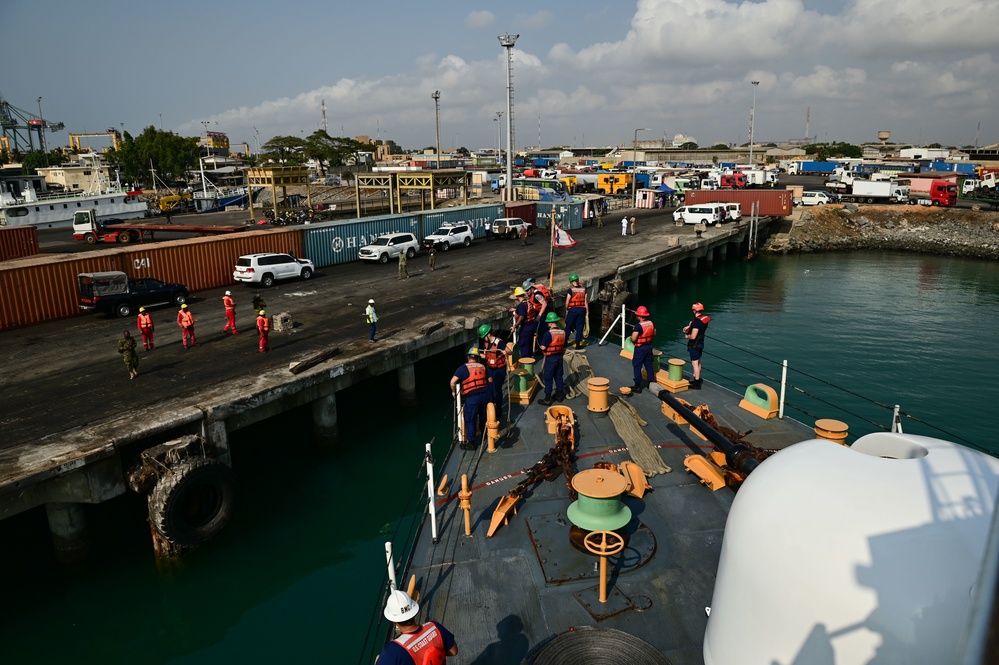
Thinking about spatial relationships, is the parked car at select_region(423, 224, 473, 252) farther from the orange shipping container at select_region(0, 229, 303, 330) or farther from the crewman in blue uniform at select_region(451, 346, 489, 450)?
the crewman in blue uniform at select_region(451, 346, 489, 450)

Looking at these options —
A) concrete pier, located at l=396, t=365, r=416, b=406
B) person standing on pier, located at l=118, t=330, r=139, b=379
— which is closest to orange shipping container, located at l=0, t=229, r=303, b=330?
person standing on pier, located at l=118, t=330, r=139, b=379

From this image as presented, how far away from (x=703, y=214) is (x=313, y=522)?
151 ft

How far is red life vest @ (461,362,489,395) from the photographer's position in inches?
444

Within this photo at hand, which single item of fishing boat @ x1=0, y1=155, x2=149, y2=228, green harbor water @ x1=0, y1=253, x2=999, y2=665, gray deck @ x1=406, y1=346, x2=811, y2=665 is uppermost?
fishing boat @ x1=0, y1=155, x2=149, y2=228

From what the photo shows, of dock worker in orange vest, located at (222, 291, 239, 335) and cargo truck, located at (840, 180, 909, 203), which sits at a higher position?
cargo truck, located at (840, 180, 909, 203)

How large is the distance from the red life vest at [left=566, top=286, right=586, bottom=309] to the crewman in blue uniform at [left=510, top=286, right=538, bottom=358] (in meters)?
1.22

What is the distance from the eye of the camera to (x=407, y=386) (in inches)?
822

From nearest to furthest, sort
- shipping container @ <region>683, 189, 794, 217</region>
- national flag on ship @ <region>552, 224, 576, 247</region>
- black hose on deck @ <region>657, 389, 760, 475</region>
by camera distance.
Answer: black hose on deck @ <region>657, 389, 760, 475</region>, national flag on ship @ <region>552, 224, 576, 247</region>, shipping container @ <region>683, 189, 794, 217</region>

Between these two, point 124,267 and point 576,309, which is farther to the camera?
point 124,267

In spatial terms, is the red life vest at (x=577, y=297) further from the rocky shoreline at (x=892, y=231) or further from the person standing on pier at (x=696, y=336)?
the rocky shoreline at (x=892, y=231)

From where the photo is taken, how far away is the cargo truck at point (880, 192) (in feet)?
221

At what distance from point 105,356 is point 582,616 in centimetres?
1732

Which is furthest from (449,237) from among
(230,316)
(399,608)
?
(399,608)

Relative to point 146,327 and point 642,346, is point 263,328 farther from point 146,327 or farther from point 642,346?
point 642,346
